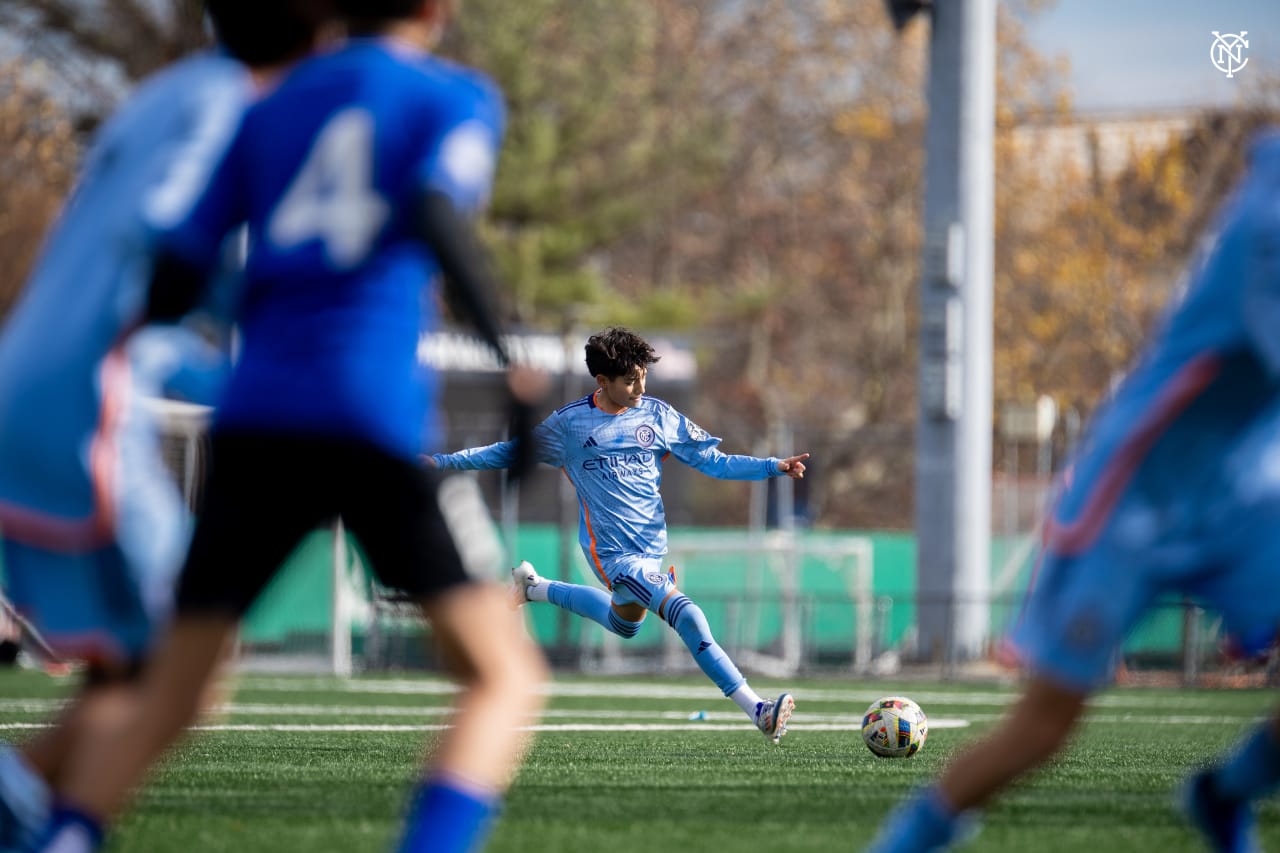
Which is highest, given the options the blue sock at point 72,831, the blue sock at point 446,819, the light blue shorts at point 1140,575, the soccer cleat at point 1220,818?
the light blue shorts at point 1140,575

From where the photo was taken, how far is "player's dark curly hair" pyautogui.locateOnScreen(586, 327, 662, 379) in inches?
388

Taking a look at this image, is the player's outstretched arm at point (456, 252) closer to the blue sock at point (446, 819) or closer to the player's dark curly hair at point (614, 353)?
the blue sock at point (446, 819)

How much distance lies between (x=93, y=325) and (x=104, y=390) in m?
0.15

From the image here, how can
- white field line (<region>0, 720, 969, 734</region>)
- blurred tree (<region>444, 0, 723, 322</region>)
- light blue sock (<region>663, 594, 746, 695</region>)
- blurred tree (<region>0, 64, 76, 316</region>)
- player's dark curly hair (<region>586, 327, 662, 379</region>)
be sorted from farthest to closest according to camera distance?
blurred tree (<region>444, 0, 723, 322</region>) → blurred tree (<region>0, 64, 76, 316</region>) → white field line (<region>0, 720, 969, 734</region>) → player's dark curly hair (<region>586, 327, 662, 379</region>) → light blue sock (<region>663, 594, 746, 695</region>)

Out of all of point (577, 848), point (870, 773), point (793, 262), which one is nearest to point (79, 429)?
point (577, 848)

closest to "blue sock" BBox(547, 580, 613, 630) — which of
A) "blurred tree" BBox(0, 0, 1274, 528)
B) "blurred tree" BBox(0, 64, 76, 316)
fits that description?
"blurred tree" BBox(0, 0, 1274, 528)

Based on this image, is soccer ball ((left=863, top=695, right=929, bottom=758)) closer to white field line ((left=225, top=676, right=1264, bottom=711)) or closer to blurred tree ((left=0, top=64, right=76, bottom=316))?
Answer: white field line ((left=225, top=676, right=1264, bottom=711))

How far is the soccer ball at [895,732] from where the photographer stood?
8578 millimetres

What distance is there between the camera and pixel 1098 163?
38844 millimetres

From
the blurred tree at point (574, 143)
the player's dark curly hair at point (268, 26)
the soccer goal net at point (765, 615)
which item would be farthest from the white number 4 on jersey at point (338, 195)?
the blurred tree at point (574, 143)

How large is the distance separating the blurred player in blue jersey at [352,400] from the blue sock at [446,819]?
0.07 ft

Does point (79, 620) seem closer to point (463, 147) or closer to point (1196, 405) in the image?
point (463, 147)

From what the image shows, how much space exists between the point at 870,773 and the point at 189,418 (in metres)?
15.1

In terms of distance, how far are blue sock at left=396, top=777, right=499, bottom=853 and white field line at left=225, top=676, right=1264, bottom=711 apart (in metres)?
10.4
